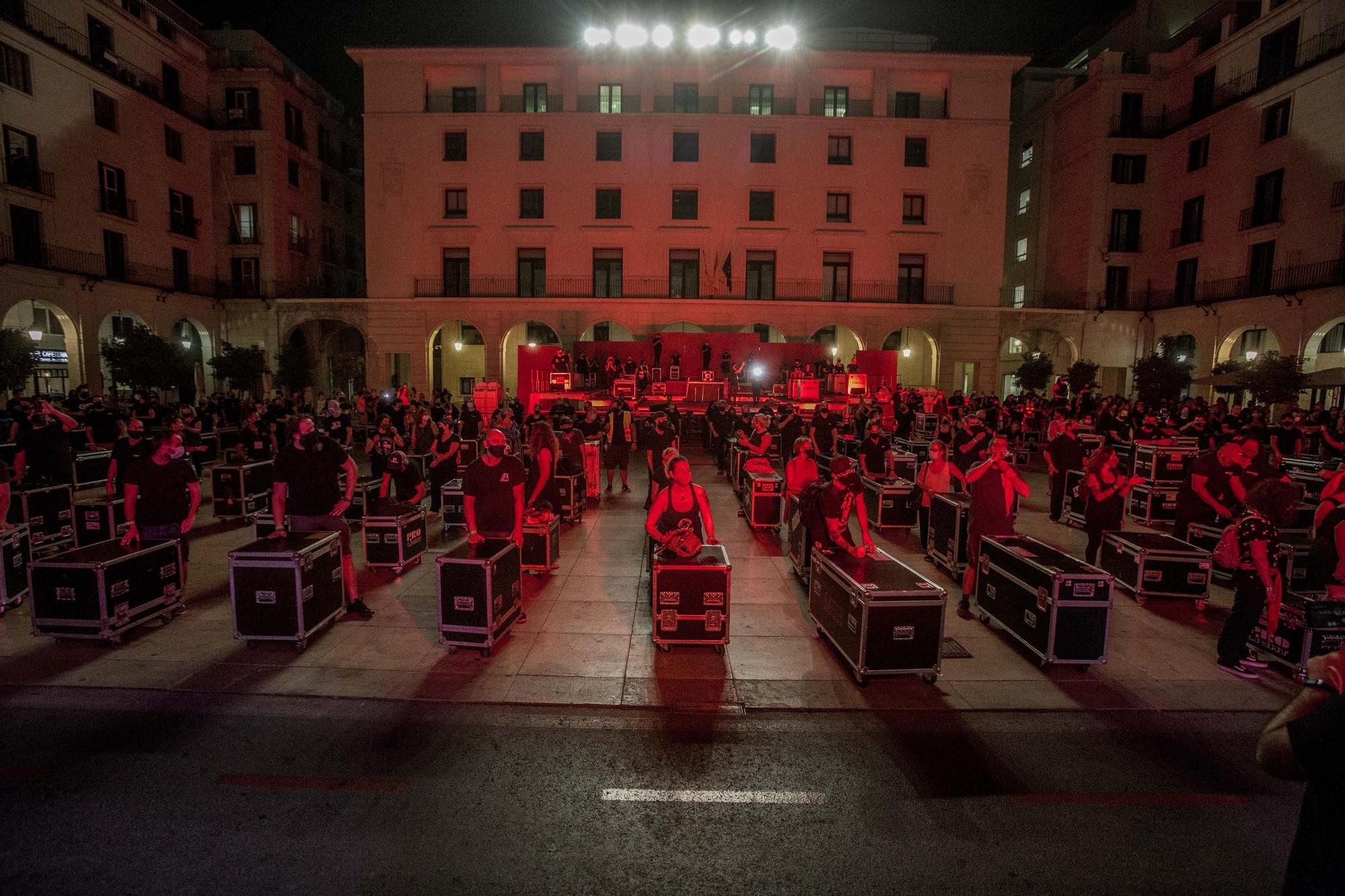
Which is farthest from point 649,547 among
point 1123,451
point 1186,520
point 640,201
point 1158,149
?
point 1158,149

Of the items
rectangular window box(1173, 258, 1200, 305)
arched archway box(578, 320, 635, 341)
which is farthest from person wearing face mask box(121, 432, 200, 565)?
rectangular window box(1173, 258, 1200, 305)

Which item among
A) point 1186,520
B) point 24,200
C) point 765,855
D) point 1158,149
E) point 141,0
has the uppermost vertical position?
point 141,0

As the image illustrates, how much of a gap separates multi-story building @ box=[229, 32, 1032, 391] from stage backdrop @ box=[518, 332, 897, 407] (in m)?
2.51

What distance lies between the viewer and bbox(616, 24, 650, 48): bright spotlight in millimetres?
33375

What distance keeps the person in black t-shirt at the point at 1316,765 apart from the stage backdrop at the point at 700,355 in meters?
28.3

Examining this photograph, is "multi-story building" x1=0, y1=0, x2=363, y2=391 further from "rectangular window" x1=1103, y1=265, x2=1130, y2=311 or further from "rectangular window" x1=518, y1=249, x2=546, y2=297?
"rectangular window" x1=1103, y1=265, x2=1130, y2=311

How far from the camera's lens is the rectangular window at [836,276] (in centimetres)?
3519

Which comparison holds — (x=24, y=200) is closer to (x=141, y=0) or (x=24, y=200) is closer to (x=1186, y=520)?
(x=141, y=0)

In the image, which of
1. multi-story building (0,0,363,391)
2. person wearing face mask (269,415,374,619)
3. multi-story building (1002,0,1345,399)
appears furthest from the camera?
multi-story building (1002,0,1345,399)

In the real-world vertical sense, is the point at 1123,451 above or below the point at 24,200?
below

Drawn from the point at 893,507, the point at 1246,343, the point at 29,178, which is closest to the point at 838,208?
the point at 1246,343

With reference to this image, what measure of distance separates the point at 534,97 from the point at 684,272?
39.0 ft

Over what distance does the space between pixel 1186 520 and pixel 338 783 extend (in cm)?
1069

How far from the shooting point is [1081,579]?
6.19 m
